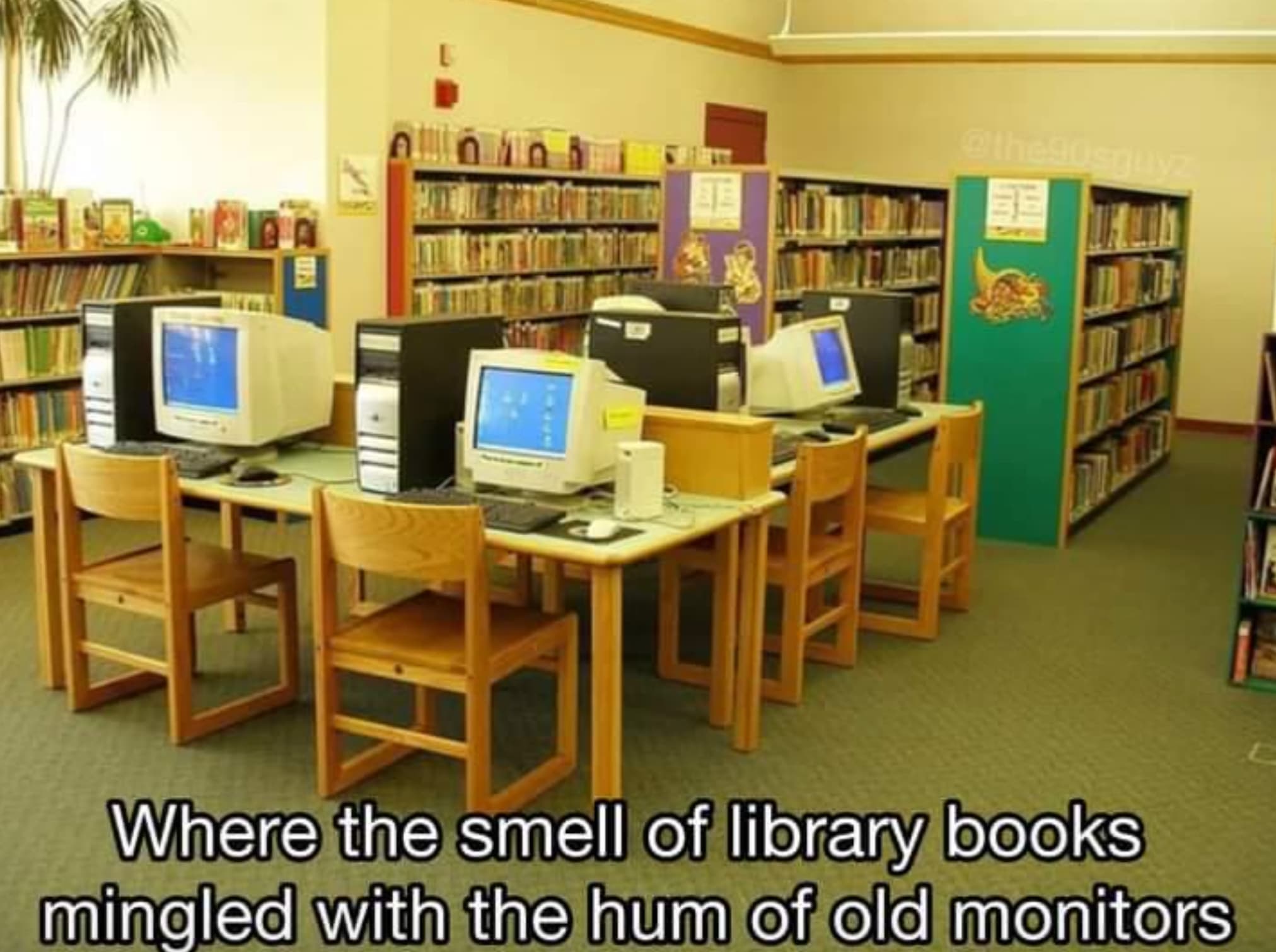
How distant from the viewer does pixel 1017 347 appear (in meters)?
7.18

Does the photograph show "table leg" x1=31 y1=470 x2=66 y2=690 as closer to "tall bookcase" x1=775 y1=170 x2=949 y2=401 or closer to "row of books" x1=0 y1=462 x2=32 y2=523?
"row of books" x1=0 y1=462 x2=32 y2=523

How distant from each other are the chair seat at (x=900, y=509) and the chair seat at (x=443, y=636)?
1.98 meters

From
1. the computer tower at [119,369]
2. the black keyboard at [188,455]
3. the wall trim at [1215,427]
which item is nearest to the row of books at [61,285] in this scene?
the computer tower at [119,369]

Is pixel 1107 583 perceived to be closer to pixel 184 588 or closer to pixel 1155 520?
pixel 1155 520

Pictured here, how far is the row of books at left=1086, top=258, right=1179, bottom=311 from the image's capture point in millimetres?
7711

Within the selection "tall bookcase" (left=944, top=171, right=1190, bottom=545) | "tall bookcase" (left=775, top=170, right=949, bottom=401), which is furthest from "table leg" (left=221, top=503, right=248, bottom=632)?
"tall bookcase" (left=944, top=171, right=1190, bottom=545)

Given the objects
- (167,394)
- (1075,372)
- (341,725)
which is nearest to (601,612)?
(341,725)

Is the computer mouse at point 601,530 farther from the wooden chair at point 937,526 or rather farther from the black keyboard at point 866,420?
the wooden chair at point 937,526

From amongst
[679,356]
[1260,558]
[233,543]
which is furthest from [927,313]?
[233,543]

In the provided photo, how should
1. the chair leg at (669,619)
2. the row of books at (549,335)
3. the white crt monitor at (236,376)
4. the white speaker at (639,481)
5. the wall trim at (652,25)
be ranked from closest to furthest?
1. the white speaker at (639,481)
2. the white crt monitor at (236,376)
3. the chair leg at (669,619)
4. the row of books at (549,335)
5. the wall trim at (652,25)

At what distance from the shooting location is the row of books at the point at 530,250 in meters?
8.10

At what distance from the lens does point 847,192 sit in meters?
8.66

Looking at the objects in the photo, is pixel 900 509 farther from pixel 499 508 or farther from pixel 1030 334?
pixel 499 508

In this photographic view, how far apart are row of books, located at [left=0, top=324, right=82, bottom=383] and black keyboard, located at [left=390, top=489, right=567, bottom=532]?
3.28 m
